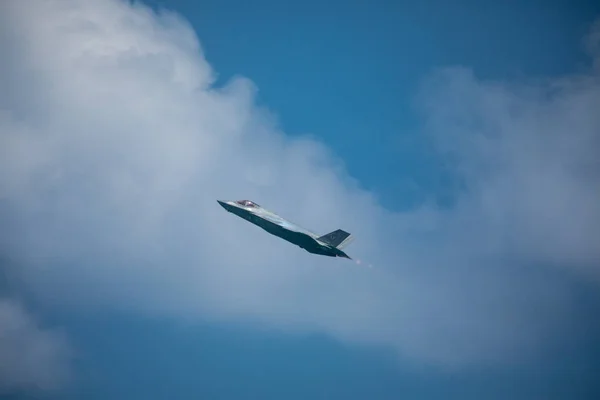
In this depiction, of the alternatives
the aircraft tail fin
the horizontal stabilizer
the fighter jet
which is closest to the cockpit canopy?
the fighter jet

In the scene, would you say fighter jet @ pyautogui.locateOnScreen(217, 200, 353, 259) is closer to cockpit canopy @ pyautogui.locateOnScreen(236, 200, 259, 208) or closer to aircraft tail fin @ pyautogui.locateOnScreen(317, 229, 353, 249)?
aircraft tail fin @ pyautogui.locateOnScreen(317, 229, 353, 249)

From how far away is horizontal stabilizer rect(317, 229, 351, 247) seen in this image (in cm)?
7944

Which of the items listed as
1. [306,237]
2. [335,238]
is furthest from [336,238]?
[306,237]

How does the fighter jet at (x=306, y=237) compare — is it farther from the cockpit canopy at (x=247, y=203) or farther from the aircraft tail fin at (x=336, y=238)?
the cockpit canopy at (x=247, y=203)

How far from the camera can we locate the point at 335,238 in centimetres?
7969

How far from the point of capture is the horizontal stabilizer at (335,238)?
79.4 m

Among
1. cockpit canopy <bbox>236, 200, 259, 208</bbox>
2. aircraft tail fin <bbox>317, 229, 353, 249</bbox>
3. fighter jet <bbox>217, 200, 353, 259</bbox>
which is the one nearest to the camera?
fighter jet <bbox>217, 200, 353, 259</bbox>

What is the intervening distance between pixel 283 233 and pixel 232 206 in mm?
12418

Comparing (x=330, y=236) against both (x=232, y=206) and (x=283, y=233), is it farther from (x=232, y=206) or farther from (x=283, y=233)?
(x=232, y=206)

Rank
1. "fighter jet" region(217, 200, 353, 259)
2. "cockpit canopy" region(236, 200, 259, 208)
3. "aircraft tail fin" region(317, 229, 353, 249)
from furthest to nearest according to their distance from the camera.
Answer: "cockpit canopy" region(236, 200, 259, 208) → "aircraft tail fin" region(317, 229, 353, 249) → "fighter jet" region(217, 200, 353, 259)

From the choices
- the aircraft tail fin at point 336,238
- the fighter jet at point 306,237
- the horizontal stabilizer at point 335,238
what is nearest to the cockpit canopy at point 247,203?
the fighter jet at point 306,237

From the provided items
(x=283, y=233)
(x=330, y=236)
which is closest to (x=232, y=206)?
(x=283, y=233)

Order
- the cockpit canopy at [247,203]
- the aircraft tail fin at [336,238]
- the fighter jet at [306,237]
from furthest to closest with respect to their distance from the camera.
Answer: the cockpit canopy at [247,203]
the aircraft tail fin at [336,238]
the fighter jet at [306,237]

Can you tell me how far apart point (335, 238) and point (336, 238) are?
157mm
